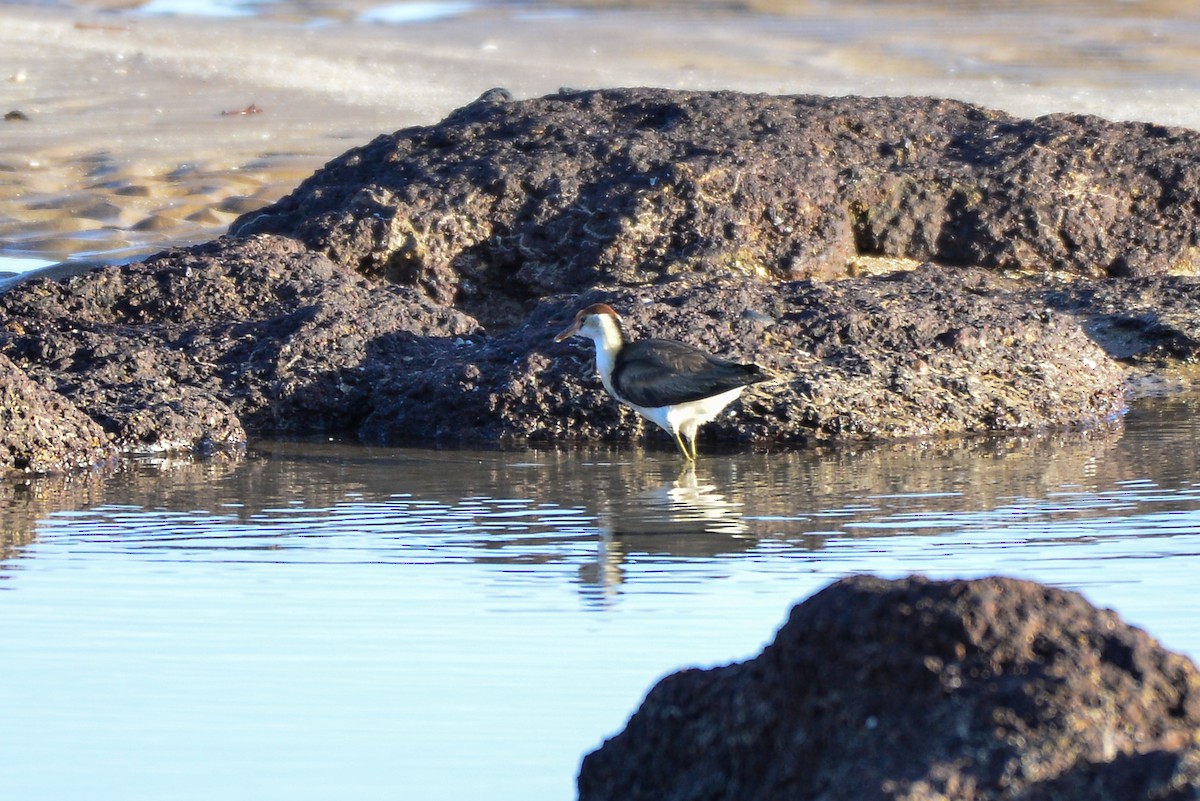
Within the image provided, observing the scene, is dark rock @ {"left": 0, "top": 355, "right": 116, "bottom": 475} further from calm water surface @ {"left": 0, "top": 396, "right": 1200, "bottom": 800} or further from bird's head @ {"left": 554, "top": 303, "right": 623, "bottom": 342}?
bird's head @ {"left": 554, "top": 303, "right": 623, "bottom": 342}

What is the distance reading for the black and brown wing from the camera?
833cm

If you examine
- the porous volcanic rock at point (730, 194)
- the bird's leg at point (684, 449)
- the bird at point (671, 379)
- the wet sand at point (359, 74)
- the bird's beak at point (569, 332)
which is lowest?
the bird's leg at point (684, 449)

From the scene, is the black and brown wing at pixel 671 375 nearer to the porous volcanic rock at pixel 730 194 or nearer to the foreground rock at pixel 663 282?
the foreground rock at pixel 663 282

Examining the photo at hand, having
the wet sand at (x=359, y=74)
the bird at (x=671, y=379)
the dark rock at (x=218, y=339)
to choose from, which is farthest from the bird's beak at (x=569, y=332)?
the wet sand at (x=359, y=74)

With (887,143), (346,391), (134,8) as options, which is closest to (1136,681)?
(346,391)

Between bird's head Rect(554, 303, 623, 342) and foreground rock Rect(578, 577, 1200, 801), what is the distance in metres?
5.28

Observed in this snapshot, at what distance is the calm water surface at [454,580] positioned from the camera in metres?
4.39

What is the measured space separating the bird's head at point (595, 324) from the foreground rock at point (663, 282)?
0.53 ft

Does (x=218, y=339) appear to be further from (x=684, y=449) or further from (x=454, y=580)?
(x=454, y=580)

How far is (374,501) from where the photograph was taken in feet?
24.8

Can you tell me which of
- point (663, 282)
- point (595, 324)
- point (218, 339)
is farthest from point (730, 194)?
point (218, 339)

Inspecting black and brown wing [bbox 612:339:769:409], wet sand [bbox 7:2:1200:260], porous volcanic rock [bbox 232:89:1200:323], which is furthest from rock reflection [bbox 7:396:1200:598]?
wet sand [bbox 7:2:1200:260]

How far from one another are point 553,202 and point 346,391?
2.32m

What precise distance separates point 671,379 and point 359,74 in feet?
53.0
